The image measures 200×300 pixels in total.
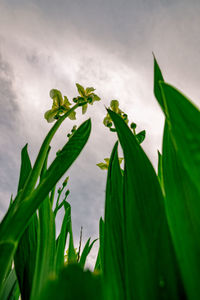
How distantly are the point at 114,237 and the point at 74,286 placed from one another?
254mm

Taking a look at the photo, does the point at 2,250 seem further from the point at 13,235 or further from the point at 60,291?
the point at 60,291

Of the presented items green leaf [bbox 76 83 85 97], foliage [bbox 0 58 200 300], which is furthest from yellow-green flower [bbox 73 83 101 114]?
foliage [bbox 0 58 200 300]

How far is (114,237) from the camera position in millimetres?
431

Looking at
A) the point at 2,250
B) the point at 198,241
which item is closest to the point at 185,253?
the point at 198,241

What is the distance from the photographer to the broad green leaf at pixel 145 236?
0.29 m

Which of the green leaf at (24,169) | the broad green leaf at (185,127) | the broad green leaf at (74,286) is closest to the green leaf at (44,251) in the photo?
the green leaf at (24,169)

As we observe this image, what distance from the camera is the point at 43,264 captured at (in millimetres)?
431

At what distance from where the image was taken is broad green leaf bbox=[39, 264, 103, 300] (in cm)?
19

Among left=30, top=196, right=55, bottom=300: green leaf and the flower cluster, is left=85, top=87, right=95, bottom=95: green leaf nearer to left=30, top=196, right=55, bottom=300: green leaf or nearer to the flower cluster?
the flower cluster

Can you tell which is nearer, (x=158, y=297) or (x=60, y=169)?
(x=158, y=297)

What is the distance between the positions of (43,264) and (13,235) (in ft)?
0.41

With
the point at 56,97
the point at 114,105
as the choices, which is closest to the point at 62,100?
the point at 56,97

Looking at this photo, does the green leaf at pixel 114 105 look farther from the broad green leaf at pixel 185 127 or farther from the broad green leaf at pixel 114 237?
the broad green leaf at pixel 185 127

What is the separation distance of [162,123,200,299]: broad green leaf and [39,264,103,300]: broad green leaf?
155 millimetres
